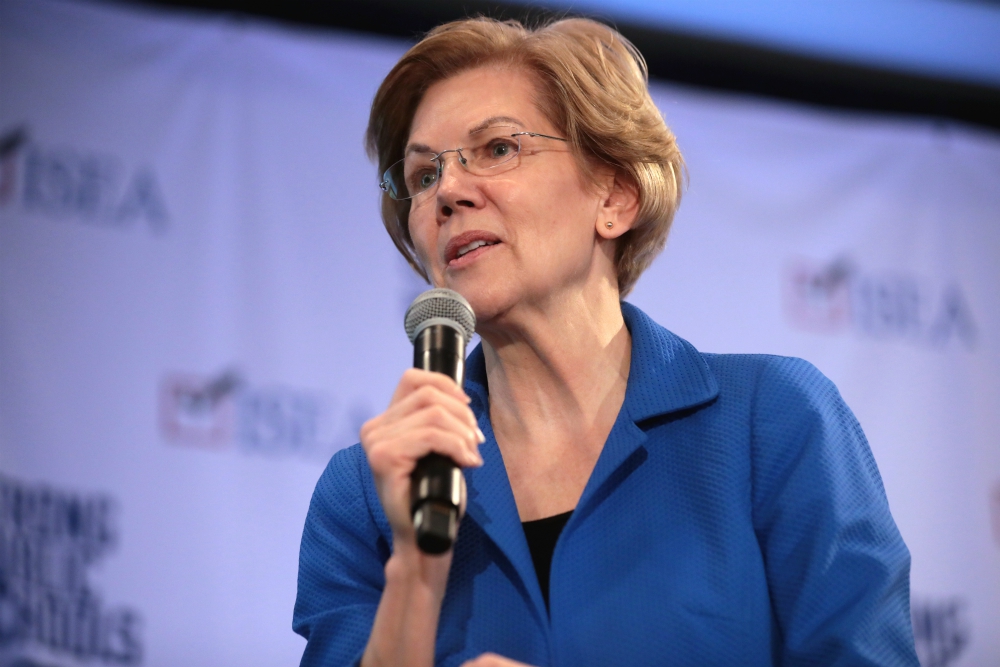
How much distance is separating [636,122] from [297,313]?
5.00ft

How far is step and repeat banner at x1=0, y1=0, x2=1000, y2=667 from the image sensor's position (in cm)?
284

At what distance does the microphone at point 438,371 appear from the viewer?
3.92 ft

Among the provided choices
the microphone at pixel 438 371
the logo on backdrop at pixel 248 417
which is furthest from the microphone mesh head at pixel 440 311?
the logo on backdrop at pixel 248 417

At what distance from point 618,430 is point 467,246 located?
404mm

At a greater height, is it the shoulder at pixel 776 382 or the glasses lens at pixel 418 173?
the glasses lens at pixel 418 173

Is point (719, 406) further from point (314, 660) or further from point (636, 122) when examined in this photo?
point (314, 660)

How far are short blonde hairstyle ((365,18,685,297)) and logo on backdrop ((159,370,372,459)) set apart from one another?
105 cm

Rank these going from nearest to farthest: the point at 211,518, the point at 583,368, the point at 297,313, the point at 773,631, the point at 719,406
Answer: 1. the point at 773,631
2. the point at 719,406
3. the point at 583,368
4. the point at 211,518
5. the point at 297,313

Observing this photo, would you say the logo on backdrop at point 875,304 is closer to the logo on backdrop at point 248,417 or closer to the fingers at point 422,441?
the logo on backdrop at point 248,417

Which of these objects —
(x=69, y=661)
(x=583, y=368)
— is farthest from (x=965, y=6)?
(x=69, y=661)

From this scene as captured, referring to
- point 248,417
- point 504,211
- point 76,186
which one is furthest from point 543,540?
point 76,186

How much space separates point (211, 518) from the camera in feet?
9.55

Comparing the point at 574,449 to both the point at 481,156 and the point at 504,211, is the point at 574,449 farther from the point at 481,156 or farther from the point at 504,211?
the point at 481,156

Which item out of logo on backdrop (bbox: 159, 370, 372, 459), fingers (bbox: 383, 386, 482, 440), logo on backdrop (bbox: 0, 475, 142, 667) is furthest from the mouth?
logo on backdrop (bbox: 0, 475, 142, 667)
